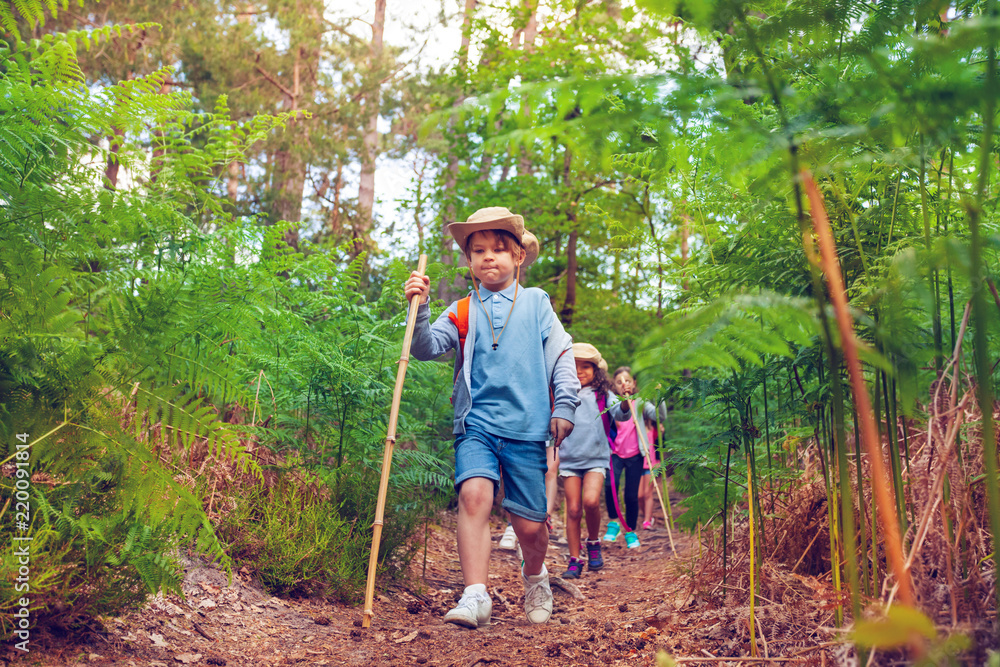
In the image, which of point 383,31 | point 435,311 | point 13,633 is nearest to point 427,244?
point 435,311

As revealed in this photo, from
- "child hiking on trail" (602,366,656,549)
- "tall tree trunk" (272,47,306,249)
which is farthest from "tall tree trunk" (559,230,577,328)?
"tall tree trunk" (272,47,306,249)

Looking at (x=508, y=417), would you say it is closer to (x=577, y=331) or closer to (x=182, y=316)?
(x=182, y=316)

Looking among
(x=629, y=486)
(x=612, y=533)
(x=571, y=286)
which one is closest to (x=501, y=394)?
(x=612, y=533)

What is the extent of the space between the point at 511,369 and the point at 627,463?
4927mm

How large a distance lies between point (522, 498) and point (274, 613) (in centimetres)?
133

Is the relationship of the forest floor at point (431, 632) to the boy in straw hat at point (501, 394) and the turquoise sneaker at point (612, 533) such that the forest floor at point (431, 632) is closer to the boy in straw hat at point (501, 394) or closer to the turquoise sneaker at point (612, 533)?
the boy in straw hat at point (501, 394)

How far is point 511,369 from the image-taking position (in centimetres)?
381

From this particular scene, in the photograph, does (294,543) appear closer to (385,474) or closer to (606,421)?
(385,474)

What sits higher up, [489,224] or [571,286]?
[571,286]

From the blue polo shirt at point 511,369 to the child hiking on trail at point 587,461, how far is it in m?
1.88

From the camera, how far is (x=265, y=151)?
1873 cm

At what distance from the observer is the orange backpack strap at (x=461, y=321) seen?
3.96 m

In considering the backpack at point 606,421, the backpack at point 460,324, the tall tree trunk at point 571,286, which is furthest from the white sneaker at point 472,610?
the tall tree trunk at point 571,286

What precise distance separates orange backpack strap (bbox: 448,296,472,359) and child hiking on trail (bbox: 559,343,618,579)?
205cm
